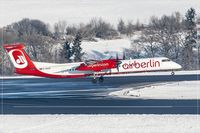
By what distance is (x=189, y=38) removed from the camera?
8925 cm

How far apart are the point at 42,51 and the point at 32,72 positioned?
43622 mm

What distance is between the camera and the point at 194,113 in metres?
19.7

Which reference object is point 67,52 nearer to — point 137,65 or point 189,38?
point 189,38

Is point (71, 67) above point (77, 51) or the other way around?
above
